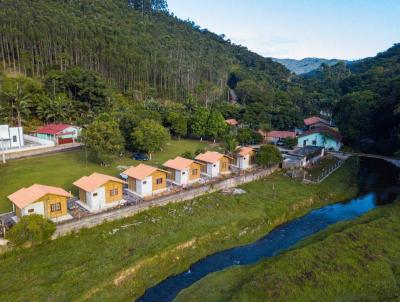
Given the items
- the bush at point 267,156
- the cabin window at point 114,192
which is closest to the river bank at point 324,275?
the cabin window at point 114,192

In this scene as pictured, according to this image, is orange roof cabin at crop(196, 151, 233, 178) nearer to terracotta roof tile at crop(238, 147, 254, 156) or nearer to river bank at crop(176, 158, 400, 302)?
terracotta roof tile at crop(238, 147, 254, 156)

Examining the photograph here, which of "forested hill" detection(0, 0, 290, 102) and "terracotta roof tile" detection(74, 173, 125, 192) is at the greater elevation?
"forested hill" detection(0, 0, 290, 102)

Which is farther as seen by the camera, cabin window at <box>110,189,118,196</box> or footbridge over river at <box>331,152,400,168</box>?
footbridge over river at <box>331,152,400,168</box>

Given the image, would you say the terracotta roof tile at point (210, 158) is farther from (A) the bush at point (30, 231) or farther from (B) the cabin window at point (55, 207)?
(A) the bush at point (30, 231)

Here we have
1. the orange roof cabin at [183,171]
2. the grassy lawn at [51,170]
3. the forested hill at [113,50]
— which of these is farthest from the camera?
the forested hill at [113,50]

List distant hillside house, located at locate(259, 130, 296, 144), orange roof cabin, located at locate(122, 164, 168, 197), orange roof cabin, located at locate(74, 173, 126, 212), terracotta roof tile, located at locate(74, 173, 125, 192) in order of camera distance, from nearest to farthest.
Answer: terracotta roof tile, located at locate(74, 173, 125, 192), orange roof cabin, located at locate(74, 173, 126, 212), orange roof cabin, located at locate(122, 164, 168, 197), distant hillside house, located at locate(259, 130, 296, 144)

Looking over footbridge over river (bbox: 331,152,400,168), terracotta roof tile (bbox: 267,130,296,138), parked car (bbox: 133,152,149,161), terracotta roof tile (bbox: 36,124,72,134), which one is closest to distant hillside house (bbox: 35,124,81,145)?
terracotta roof tile (bbox: 36,124,72,134)

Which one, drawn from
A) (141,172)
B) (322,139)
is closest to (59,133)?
(141,172)
